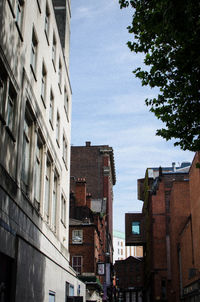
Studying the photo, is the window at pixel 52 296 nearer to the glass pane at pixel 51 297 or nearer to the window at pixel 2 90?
the glass pane at pixel 51 297

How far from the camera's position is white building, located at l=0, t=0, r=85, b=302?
1188 cm

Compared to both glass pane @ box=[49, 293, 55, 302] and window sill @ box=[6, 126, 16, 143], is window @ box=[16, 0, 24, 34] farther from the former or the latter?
glass pane @ box=[49, 293, 55, 302]

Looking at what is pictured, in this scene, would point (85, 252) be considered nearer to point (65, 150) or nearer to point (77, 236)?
point (77, 236)

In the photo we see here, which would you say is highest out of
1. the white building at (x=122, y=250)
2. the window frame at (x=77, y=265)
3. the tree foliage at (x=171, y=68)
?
the white building at (x=122, y=250)

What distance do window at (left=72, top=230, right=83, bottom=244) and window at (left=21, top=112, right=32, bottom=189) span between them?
1191 inches

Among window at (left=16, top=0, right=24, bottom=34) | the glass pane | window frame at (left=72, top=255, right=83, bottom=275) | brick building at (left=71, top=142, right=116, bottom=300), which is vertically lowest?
the glass pane

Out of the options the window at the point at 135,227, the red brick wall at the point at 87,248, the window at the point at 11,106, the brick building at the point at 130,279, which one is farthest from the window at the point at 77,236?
the brick building at the point at 130,279

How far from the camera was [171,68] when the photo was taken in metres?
13.8

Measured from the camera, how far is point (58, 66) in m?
23.3

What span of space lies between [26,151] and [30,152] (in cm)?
45

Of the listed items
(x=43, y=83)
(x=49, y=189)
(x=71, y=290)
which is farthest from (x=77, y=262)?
(x=43, y=83)

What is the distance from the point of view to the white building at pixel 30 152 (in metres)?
11.9

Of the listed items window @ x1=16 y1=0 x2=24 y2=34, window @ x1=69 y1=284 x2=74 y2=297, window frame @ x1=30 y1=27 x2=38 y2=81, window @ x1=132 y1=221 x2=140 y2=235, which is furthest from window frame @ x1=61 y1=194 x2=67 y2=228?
window @ x1=132 y1=221 x2=140 y2=235

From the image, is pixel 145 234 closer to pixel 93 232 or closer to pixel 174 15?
pixel 93 232
